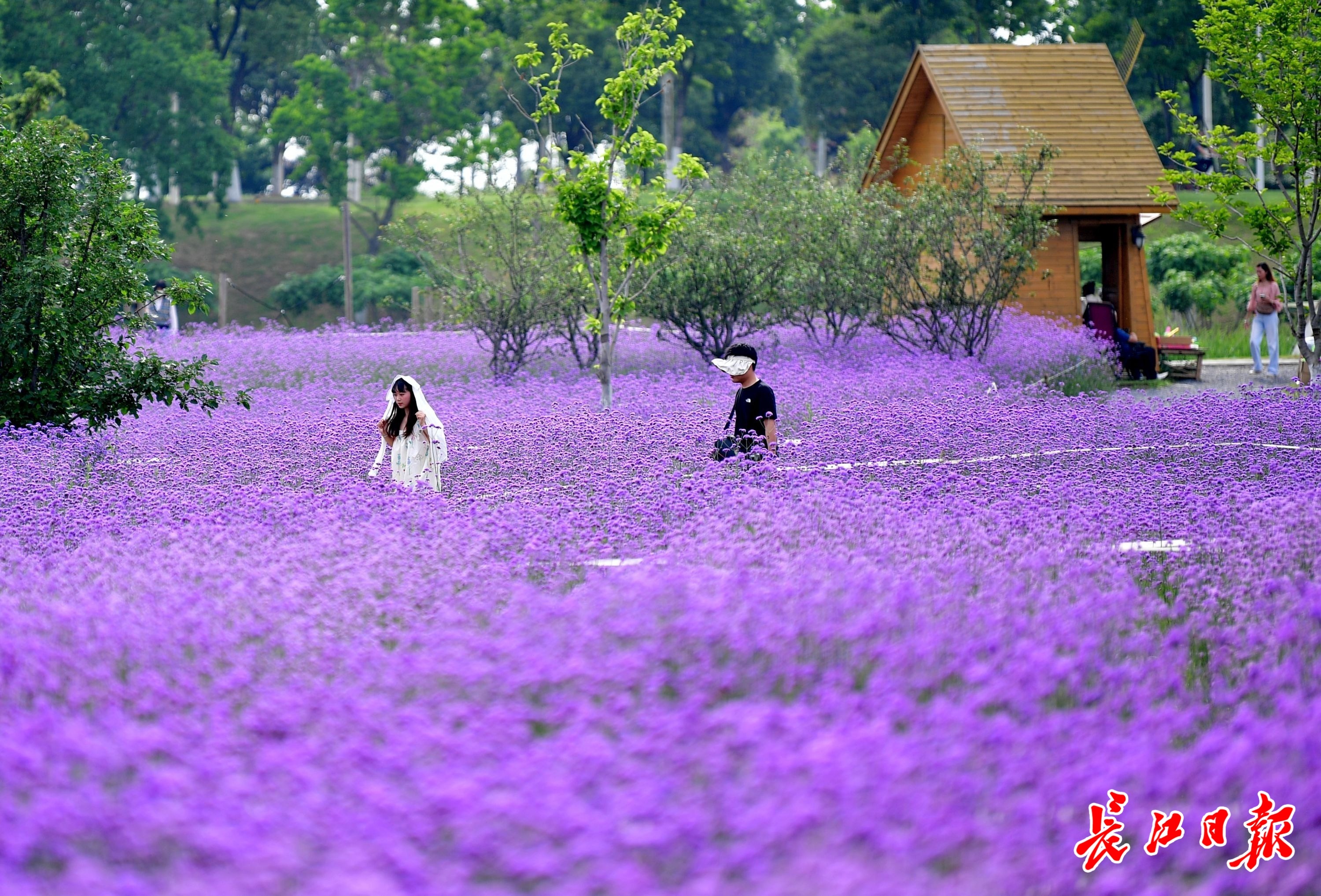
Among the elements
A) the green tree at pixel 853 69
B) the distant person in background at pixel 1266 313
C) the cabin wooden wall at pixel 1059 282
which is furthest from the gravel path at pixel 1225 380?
the green tree at pixel 853 69

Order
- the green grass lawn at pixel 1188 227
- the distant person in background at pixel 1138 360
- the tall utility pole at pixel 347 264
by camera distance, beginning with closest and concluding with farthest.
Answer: the distant person in background at pixel 1138 360, the tall utility pole at pixel 347 264, the green grass lawn at pixel 1188 227

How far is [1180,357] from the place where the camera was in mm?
22984

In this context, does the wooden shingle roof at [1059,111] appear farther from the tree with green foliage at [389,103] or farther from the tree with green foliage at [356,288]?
the tree with green foliage at [389,103]

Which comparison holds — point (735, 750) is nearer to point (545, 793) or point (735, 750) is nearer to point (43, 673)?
point (545, 793)

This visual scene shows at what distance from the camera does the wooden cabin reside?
2362cm

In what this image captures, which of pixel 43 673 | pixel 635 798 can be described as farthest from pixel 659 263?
pixel 635 798

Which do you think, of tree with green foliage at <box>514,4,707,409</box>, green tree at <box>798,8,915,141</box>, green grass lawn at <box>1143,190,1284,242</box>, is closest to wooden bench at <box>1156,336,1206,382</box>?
tree with green foliage at <box>514,4,707,409</box>

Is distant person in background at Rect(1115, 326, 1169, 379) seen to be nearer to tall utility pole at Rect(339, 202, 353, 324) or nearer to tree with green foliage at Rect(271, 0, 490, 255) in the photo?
tall utility pole at Rect(339, 202, 353, 324)

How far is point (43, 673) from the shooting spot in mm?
4426

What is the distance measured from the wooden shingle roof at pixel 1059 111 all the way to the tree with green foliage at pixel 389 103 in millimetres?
29468

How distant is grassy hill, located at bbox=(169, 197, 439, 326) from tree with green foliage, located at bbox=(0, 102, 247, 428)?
38.4 meters

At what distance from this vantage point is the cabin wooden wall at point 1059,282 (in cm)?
2425

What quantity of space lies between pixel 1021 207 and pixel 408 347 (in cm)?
1034

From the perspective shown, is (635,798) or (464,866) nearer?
(464,866)
